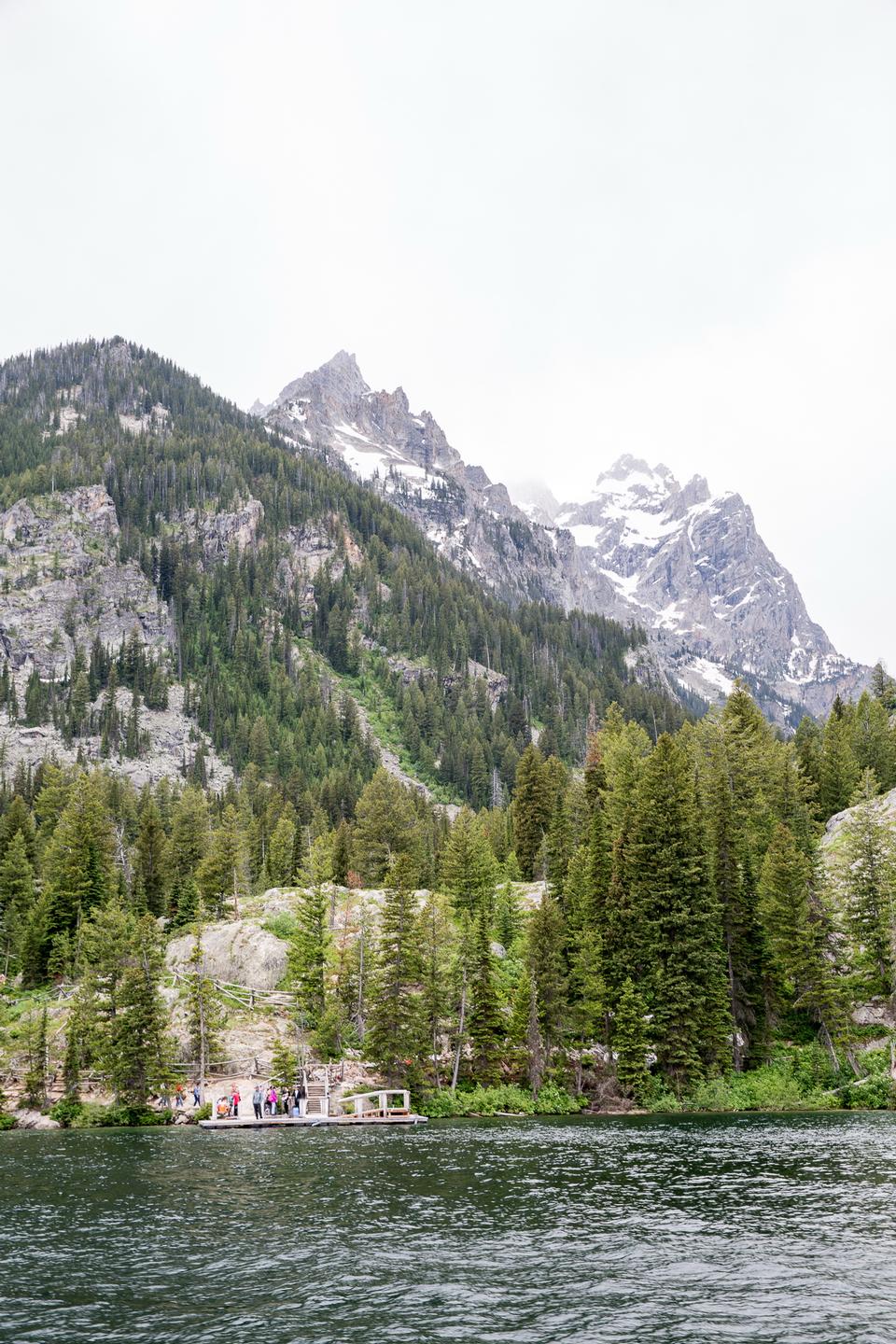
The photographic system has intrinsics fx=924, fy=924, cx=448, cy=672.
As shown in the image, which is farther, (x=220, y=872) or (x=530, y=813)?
(x=530, y=813)

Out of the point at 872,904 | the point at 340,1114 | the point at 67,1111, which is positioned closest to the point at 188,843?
the point at 67,1111

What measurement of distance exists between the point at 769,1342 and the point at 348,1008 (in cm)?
5590

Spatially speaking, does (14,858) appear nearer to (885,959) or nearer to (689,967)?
(689,967)

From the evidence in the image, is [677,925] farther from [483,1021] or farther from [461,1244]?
[461,1244]

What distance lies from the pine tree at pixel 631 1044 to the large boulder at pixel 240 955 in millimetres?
28673

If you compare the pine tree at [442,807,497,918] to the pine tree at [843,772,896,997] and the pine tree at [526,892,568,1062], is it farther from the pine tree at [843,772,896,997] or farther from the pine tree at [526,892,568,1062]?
the pine tree at [843,772,896,997]

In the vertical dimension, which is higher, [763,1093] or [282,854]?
[282,854]

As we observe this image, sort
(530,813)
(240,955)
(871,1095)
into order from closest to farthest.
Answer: (871,1095)
(240,955)
(530,813)

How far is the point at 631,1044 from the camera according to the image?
6066cm

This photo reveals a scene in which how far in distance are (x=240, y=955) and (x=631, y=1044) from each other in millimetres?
33611

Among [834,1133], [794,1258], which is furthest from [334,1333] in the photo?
[834,1133]

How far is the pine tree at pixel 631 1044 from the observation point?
60.4 metres

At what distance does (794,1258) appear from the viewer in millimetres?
21422

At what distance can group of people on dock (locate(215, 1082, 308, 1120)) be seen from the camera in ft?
185
